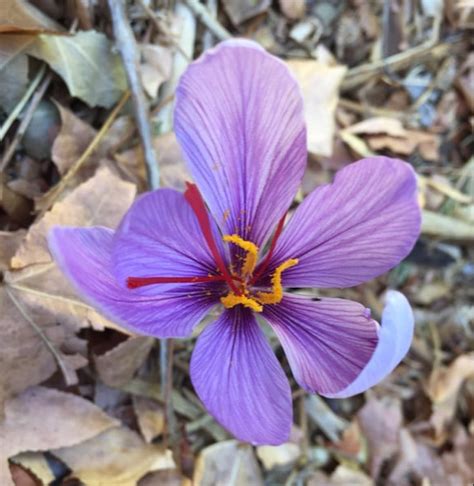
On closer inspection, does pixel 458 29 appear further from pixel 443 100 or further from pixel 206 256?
pixel 206 256

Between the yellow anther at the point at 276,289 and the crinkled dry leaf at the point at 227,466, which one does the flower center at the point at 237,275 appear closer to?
the yellow anther at the point at 276,289

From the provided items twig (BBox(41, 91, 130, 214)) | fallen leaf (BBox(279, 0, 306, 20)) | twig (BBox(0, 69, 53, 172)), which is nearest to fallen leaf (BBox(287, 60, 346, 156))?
fallen leaf (BBox(279, 0, 306, 20))

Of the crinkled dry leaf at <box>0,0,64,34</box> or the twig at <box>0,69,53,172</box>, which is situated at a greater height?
the crinkled dry leaf at <box>0,0,64,34</box>

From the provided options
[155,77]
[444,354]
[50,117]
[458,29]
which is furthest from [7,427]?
[458,29]

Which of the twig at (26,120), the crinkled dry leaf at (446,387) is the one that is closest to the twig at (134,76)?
the twig at (26,120)

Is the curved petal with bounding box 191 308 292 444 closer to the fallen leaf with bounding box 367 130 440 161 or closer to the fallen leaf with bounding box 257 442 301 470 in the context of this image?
the fallen leaf with bounding box 257 442 301 470
